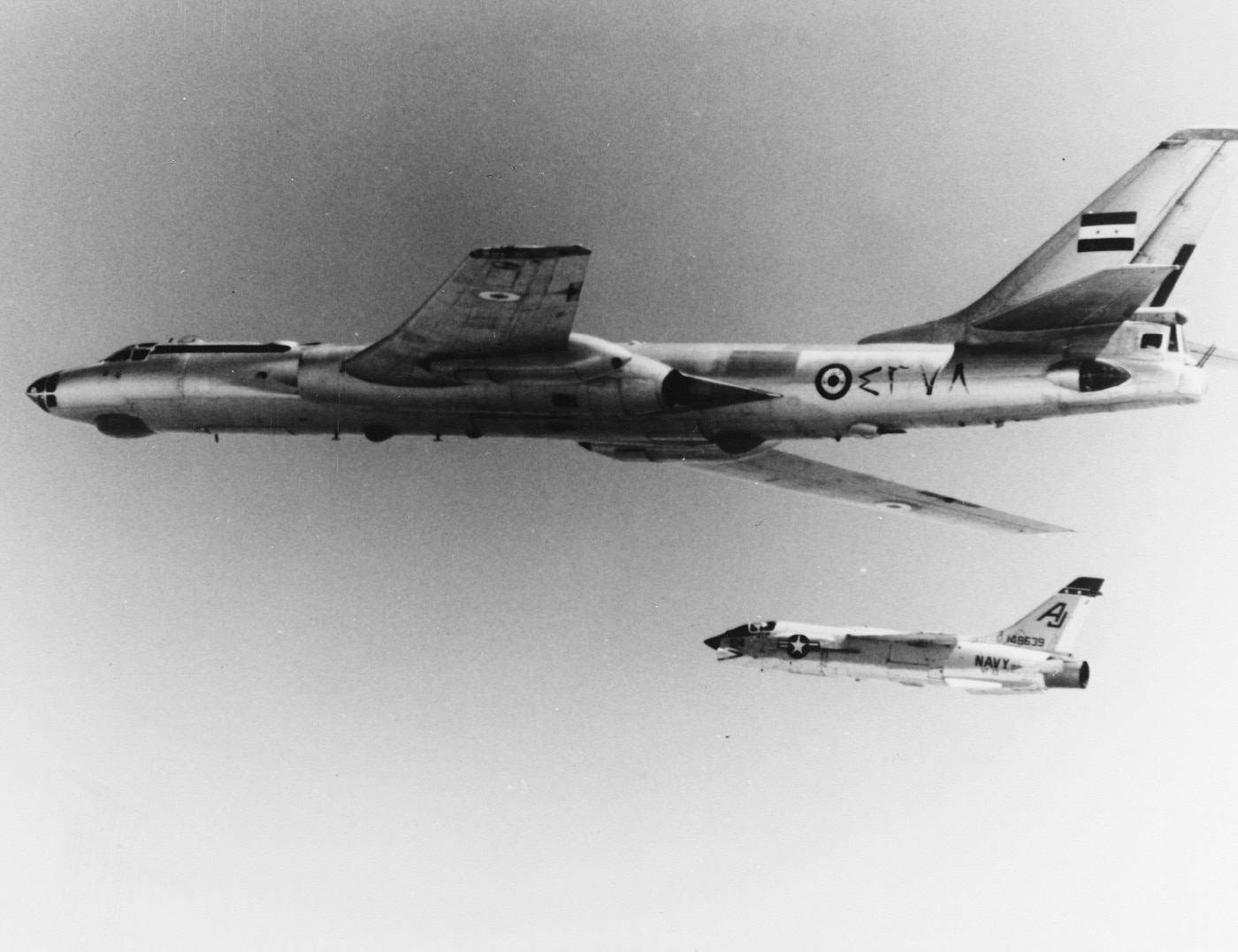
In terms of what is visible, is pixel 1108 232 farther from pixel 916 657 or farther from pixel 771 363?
pixel 916 657

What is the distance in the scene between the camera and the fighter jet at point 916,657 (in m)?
25.7

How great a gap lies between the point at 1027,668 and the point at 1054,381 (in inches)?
547

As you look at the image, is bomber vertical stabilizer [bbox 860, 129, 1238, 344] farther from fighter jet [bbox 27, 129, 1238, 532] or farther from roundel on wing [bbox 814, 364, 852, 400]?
roundel on wing [bbox 814, 364, 852, 400]

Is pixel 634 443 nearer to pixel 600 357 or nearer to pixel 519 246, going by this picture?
pixel 600 357

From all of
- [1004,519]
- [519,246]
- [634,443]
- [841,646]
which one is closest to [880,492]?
[1004,519]

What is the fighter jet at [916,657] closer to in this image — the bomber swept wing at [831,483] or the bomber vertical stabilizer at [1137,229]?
the bomber swept wing at [831,483]

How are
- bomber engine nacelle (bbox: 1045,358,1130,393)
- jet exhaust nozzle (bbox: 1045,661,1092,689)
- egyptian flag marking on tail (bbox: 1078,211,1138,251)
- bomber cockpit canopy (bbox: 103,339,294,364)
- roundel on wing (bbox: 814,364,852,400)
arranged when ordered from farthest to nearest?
jet exhaust nozzle (bbox: 1045,661,1092,689) → bomber cockpit canopy (bbox: 103,339,294,364) → egyptian flag marking on tail (bbox: 1078,211,1138,251) → roundel on wing (bbox: 814,364,852,400) → bomber engine nacelle (bbox: 1045,358,1130,393)

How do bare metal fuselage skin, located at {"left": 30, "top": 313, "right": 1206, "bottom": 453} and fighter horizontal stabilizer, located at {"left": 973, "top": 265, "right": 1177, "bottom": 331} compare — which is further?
bare metal fuselage skin, located at {"left": 30, "top": 313, "right": 1206, "bottom": 453}

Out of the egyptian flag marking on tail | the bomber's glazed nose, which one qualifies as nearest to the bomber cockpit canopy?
the bomber's glazed nose

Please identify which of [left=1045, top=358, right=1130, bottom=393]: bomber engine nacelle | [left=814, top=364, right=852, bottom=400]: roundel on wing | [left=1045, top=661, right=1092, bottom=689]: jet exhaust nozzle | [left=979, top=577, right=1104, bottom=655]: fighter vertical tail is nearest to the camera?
[left=1045, top=358, right=1130, bottom=393]: bomber engine nacelle

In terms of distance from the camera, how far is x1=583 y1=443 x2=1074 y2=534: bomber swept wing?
56.0ft

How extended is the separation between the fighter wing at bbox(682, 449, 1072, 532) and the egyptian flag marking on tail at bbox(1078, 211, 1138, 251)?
425 centimetres

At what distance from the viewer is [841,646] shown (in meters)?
26.4

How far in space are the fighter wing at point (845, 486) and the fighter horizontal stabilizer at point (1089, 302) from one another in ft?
13.6
